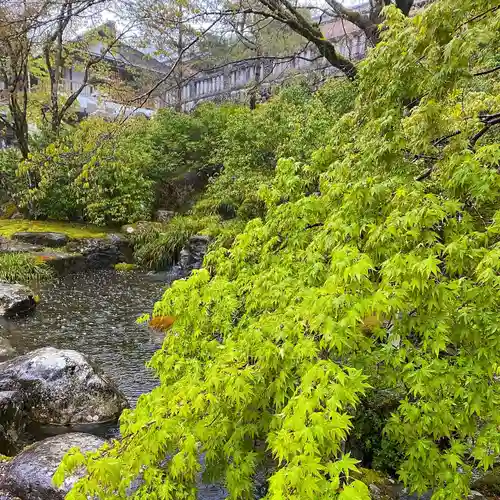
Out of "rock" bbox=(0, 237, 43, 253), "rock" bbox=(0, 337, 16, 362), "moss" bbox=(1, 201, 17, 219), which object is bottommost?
"rock" bbox=(0, 337, 16, 362)

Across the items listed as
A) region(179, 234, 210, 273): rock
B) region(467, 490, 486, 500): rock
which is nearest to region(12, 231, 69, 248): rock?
region(179, 234, 210, 273): rock

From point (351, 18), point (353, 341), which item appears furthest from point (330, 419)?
point (351, 18)

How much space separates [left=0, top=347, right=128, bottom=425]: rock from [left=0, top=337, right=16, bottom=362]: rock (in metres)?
1.71

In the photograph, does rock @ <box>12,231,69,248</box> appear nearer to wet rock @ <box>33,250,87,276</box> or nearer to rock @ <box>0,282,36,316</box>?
wet rock @ <box>33,250,87,276</box>

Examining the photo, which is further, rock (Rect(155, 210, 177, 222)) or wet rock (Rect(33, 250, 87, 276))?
rock (Rect(155, 210, 177, 222))

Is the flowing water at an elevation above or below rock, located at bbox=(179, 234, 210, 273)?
below

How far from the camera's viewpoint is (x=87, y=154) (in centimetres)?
669

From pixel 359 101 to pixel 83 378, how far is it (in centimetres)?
569

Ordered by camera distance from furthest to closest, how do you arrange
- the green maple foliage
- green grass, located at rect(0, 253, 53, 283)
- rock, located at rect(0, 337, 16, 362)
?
green grass, located at rect(0, 253, 53, 283) < rock, located at rect(0, 337, 16, 362) < the green maple foliage

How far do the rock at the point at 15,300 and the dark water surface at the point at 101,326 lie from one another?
0.99ft

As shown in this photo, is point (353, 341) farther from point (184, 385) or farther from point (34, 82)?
point (34, 82)

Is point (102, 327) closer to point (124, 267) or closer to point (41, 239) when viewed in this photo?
point (124, 267)

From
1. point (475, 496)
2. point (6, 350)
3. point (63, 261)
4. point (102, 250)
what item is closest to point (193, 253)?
point (102, 250)

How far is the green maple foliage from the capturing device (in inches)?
112
